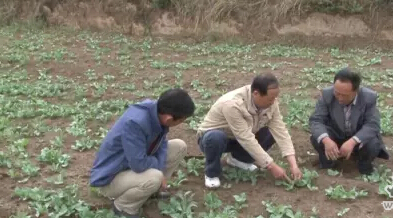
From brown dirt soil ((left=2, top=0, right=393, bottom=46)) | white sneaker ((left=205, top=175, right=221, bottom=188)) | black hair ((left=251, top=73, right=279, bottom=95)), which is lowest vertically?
brown dirt soil ((left=2, top=0, right=393, bottom=46))

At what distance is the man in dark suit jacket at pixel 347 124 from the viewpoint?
460 cm

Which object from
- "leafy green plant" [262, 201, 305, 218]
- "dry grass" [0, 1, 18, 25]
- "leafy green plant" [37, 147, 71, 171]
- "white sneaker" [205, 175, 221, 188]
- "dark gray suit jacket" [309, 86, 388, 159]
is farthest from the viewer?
"dry grass" [0, 1, 18, 25]

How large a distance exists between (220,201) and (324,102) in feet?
4.80

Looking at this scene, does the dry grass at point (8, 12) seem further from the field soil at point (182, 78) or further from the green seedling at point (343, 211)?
the green seedling at point (343, 211)

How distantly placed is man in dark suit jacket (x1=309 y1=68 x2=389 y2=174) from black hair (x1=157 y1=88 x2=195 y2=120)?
1.57 m

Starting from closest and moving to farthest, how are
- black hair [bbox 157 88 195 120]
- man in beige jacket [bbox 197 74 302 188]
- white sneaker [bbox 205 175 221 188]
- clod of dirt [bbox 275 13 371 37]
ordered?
black hair [bbox 157 88 195 120] → man in beige jacket [bbox 197 74 302 188] → white sneaker [bbox 205 175 221 188] → clod of dirt [bbox 275 13 371 37]

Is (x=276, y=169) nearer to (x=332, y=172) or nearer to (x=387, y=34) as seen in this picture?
(x=332, y=172)

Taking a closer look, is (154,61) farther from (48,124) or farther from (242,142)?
(242,142)

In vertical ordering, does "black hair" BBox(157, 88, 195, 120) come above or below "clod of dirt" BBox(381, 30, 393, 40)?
above

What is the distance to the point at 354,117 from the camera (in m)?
4.80

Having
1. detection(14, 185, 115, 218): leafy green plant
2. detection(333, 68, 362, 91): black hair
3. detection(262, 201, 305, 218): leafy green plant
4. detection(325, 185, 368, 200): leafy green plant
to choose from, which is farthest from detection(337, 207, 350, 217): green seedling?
detection(14, 185, 115, 218): leafy green plant

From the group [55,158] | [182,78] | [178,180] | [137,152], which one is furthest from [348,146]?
[182,78]

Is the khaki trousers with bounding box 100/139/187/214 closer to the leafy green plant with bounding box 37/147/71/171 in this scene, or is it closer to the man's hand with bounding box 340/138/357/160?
the leafy green plant with bounding box 37/147/71/171

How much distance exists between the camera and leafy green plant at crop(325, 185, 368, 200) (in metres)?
4.23
